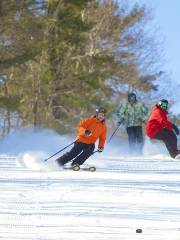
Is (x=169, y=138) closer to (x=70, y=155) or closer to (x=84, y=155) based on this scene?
(x=84, y=155)

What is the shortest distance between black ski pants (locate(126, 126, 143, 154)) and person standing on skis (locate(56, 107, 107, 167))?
439 cm

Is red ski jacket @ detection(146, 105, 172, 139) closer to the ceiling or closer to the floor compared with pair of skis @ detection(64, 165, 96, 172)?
closer to the ceiling

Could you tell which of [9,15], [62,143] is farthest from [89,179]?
[9,15]

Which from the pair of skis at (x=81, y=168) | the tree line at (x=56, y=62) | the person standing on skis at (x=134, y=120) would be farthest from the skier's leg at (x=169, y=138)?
the tree line at (x=56, y=62)

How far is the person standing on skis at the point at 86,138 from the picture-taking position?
12977mm

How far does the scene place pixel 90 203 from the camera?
772cm

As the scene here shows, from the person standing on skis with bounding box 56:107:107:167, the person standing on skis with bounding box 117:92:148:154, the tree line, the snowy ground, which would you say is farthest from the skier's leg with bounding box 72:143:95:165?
the tree line

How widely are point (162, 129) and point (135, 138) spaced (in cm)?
254

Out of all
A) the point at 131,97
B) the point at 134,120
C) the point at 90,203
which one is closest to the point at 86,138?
the point at 131,97

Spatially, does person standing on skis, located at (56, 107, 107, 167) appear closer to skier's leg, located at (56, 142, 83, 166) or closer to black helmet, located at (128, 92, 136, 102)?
skier's leg, located at (56, 142, 83, 166)

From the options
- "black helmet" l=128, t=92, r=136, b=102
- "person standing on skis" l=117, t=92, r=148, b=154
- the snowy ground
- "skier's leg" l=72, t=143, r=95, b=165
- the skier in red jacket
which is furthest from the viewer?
"person standing on skis" l=117, t=92, r=148, b=154

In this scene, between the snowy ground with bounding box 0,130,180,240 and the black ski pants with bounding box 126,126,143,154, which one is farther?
the black ski pants with bounding box 126,126,143,154

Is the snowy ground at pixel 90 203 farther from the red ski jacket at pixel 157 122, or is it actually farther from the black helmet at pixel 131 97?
the black helmet at pixel 131 97

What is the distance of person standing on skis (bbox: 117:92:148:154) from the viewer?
17422mm
